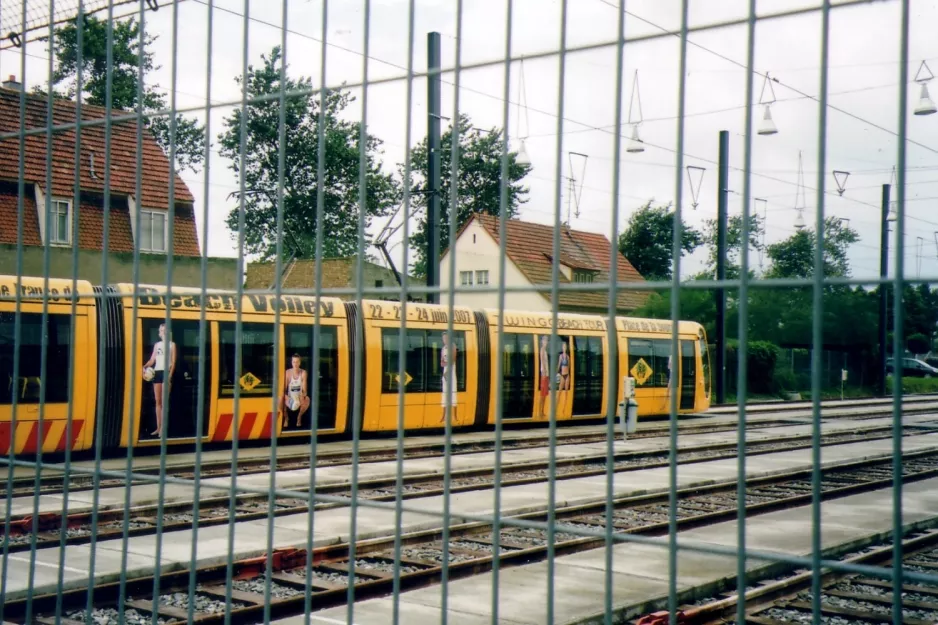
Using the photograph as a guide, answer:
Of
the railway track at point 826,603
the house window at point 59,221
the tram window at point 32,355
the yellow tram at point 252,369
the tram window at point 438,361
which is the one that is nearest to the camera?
the house window at point 59,221

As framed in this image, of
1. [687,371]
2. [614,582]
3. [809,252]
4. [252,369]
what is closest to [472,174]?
[687,371]

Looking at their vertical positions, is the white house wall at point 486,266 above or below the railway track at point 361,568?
above

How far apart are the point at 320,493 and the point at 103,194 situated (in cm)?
511

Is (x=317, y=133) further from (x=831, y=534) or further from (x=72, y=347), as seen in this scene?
(x=831, y=534)

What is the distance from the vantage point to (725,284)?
7.55ft

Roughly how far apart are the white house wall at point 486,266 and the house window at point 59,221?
218cm

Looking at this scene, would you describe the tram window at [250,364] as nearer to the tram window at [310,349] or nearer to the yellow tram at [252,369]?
the yellow tram at [252,369]

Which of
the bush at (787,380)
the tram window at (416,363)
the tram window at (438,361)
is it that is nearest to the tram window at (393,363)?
the tram window at (416,363)

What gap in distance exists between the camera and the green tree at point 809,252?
86.2 inches

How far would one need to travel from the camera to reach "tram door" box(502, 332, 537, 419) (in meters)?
17.1

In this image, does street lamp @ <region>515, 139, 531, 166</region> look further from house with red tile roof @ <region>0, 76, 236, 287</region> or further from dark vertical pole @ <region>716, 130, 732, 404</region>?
house with red tile roof @ <region>0, 76, 236, 287</region>

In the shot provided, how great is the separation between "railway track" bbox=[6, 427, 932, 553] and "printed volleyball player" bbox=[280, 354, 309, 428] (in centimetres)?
352

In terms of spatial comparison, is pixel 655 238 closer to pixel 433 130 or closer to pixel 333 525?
pixel 433 130

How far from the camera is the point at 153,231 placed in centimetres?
435
